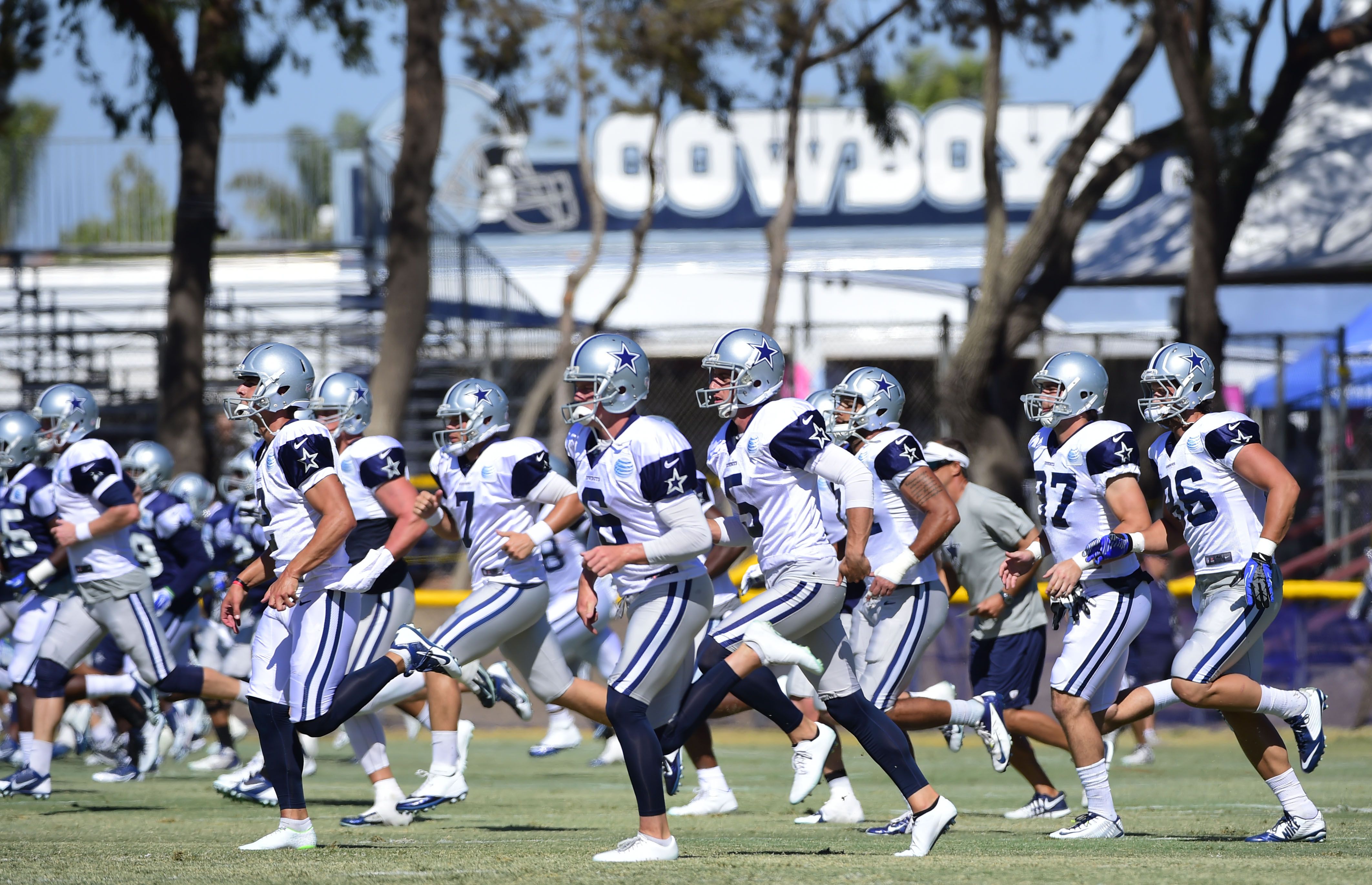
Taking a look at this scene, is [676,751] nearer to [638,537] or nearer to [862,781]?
[638,537]

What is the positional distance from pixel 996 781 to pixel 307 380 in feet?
18.4

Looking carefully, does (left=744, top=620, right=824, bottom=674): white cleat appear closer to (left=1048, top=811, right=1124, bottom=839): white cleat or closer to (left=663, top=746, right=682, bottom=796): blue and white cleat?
(left=663, top=746, right=682, bottom=796): blue and white cleat

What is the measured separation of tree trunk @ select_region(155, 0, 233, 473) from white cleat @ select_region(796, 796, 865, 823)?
9453 mm

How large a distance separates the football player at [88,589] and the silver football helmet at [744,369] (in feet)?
12.6

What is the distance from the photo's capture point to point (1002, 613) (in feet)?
29.7

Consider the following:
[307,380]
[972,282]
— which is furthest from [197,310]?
[972,282]

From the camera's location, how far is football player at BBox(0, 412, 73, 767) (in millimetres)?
10023

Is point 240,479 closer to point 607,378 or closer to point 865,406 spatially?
point 865,406

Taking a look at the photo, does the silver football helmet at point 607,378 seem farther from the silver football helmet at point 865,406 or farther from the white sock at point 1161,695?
the white sock at point 1161,695

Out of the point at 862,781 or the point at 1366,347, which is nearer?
the point at 862,781

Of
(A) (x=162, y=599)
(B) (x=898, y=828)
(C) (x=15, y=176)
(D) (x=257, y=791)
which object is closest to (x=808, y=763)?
(B) (x=898, y=828)

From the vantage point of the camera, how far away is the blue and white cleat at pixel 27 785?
9609mm

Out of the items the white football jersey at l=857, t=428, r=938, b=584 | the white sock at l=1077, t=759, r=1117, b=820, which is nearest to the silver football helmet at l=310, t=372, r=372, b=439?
the white football jersey at l=857, t=428, r=938, b=584

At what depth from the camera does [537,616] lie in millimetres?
8609
